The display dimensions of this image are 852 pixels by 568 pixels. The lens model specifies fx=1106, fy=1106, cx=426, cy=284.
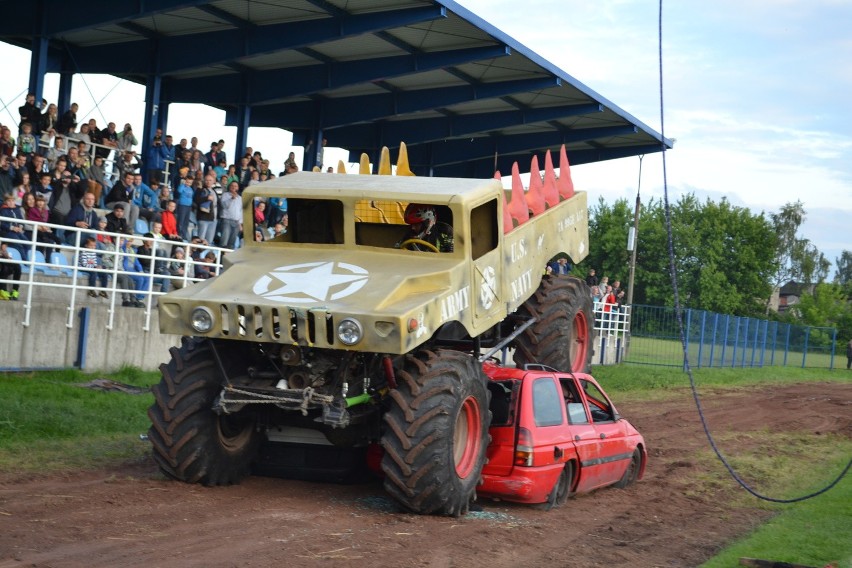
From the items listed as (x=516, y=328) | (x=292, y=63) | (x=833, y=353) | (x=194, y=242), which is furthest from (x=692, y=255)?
(x=516, y=328)

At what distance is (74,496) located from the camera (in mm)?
9922

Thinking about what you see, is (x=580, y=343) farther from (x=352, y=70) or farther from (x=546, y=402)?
(x=352, y=70)

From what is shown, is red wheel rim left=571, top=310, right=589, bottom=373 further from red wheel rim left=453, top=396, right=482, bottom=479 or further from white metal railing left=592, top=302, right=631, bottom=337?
white metal railing left=592, top=302, right=631, bottom=337

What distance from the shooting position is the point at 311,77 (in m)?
28.9

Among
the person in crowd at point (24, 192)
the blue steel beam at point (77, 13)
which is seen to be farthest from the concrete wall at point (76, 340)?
the blue steel beam at point (77, 13)

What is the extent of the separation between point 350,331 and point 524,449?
8.48ft

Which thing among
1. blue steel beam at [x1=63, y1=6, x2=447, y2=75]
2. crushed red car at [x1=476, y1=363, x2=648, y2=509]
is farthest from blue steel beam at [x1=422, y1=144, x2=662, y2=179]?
crushed red car at [x1=476, y1=363, x2=648, y2=509]

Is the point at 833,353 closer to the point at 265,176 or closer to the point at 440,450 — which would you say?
the point at 265,176

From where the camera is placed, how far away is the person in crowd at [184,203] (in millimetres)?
22516

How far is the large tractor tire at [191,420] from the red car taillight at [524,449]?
9.28ft

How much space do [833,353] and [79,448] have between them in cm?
5032

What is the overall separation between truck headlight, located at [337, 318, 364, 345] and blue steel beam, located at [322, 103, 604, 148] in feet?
70.9

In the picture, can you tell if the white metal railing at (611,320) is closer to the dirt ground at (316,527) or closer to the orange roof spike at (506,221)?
the orange roof spike at (506,221)

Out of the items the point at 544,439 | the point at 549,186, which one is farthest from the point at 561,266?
the point at 544,439
